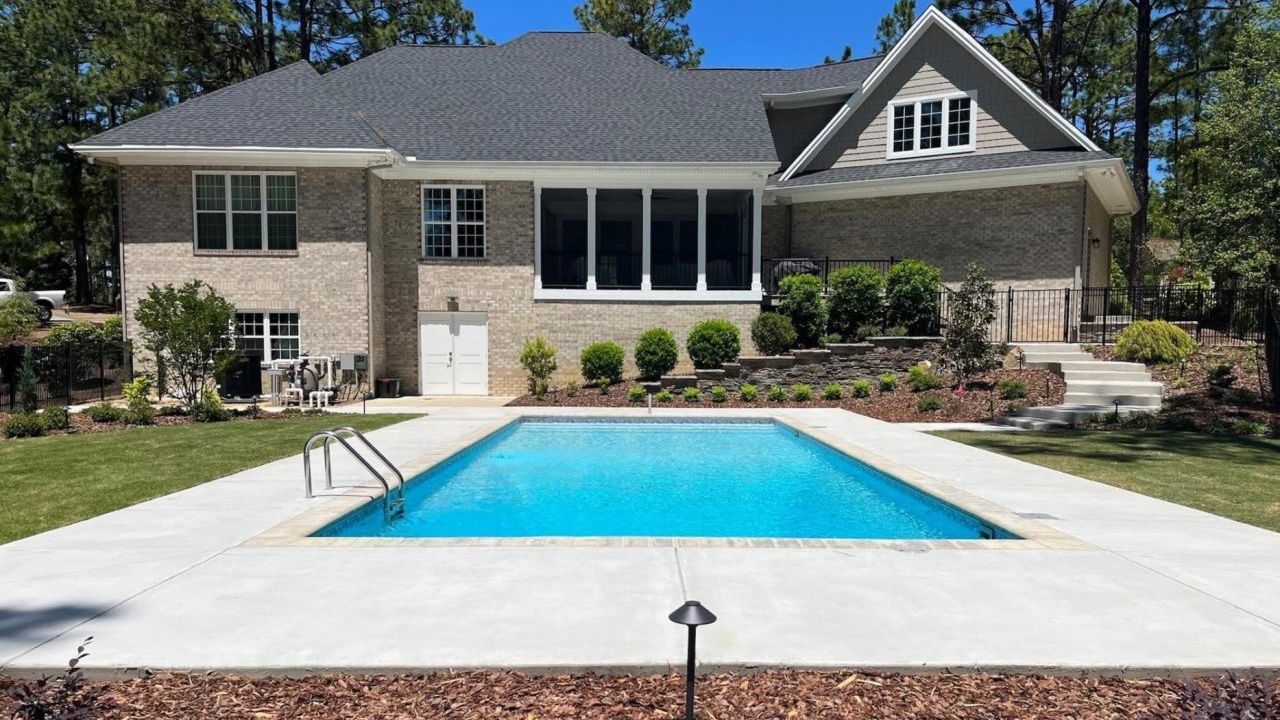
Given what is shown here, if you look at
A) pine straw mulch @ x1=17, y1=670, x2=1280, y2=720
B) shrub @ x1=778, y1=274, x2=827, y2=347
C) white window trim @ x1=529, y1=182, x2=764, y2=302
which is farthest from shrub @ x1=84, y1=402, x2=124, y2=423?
shrub @ x1=778, y1=274, x2=827, y2=347

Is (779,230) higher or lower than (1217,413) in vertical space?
higher

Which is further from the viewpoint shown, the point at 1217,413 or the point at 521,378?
the point at 521,378

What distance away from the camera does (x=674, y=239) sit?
25.6 m

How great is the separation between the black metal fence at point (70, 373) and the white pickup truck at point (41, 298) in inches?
456

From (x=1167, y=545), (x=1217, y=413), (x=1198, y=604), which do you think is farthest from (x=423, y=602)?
(x=1217, y=413)

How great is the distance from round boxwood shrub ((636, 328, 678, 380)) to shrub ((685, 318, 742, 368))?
56 centimetres

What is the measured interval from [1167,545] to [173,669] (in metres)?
7.09

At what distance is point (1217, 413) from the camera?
14.1 m

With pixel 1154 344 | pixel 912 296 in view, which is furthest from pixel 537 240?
pixel 1154 344

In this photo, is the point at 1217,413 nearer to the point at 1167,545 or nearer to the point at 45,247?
the point at 1167,545

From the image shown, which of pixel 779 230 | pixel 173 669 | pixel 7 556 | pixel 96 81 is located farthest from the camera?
pixel 96 81

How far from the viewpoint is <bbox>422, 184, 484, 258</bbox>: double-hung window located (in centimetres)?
2038

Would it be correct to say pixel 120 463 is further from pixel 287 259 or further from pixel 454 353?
pixel 454 353

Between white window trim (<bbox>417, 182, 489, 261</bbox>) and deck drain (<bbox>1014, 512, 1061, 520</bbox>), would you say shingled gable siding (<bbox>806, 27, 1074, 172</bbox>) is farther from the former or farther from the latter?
deck drain (<bbox>1014, 512, 1061, 520</bbox>)
